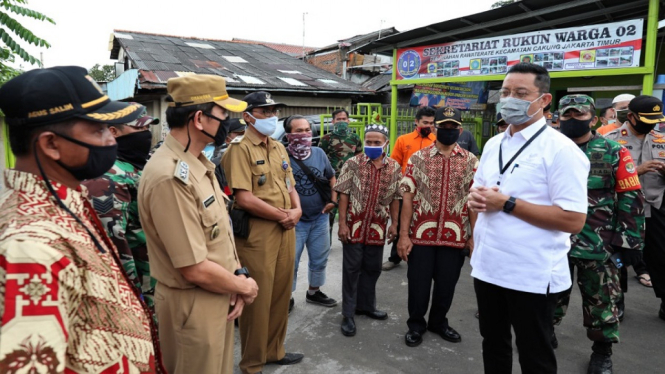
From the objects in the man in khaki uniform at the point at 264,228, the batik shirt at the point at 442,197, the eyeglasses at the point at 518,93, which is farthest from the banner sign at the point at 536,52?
the man in khaki uniform at the point at 264,228

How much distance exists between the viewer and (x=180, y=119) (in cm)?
223

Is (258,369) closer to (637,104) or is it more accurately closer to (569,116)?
(569,116)

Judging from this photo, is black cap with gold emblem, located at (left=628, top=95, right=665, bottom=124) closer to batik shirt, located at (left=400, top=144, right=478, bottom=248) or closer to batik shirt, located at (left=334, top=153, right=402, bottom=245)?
batik shirt, located at (left=400, top=144, right=478, bottom=248)

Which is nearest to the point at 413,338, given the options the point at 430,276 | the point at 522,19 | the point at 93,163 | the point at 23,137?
the point at 430,276

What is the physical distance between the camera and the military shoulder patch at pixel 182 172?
6.58ft

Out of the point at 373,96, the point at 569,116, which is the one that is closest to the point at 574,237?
the point at 569,116

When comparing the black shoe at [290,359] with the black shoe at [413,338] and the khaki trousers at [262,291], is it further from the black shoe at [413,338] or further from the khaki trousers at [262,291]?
the black shoe at [413,338]

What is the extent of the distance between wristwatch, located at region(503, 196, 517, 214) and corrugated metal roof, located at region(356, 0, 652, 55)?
5.71 metres

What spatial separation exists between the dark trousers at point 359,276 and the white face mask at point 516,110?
6.62ft

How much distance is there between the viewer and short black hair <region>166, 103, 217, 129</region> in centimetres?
222

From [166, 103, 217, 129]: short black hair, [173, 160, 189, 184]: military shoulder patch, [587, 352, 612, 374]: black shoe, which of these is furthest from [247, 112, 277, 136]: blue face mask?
[587, 352, 612, 374]: black shoe

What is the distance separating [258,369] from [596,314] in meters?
2.51

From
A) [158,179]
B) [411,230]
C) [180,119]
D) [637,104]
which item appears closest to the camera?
[158,179]

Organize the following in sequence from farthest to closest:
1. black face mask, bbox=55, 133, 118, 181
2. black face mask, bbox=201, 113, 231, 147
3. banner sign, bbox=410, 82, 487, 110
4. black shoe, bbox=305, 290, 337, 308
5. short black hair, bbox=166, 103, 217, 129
A: banner sign, bbox=410, 82, 487, 110, black shoe, bbox=305, 290, 337, 308, black face mask, bbox=201, 113, 231, 147, short black hair, bbox=166, 103, 217, 129, black face mask, bbox=55, 133, 118, 181
